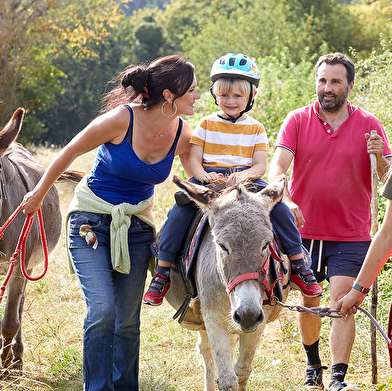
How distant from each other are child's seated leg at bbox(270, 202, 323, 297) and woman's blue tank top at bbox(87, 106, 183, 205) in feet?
2.83

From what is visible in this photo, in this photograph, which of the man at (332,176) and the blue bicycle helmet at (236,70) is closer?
the blue bicycle helmet at (236,70)

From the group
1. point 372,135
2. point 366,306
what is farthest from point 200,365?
point 372,135

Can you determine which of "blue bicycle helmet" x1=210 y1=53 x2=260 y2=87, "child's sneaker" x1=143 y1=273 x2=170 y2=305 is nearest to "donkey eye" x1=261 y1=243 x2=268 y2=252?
"child's sneaker" x1=143 y1=273 x2=170 y2=305

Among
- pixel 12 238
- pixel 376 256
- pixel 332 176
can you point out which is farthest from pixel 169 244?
pixel 12 238

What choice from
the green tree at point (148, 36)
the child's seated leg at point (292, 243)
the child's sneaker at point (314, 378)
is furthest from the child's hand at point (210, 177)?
the green tree at point (148, 36)

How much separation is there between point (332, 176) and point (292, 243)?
3.33ft

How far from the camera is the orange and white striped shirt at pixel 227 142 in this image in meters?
3.62

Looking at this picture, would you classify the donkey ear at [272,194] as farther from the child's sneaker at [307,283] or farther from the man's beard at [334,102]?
the man's beard at [334,102]

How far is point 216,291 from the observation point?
9.80 ft

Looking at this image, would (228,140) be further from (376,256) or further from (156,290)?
(376,256)

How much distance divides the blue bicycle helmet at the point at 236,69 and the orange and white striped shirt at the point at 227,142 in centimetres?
35

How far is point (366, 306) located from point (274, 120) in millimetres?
6914

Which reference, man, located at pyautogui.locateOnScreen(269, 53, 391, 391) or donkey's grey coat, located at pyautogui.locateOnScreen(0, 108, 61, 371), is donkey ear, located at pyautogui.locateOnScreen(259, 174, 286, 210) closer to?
man, located at pyautogui.locateOnScreen(269, 53, 391, 391)

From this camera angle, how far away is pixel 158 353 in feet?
15.7
